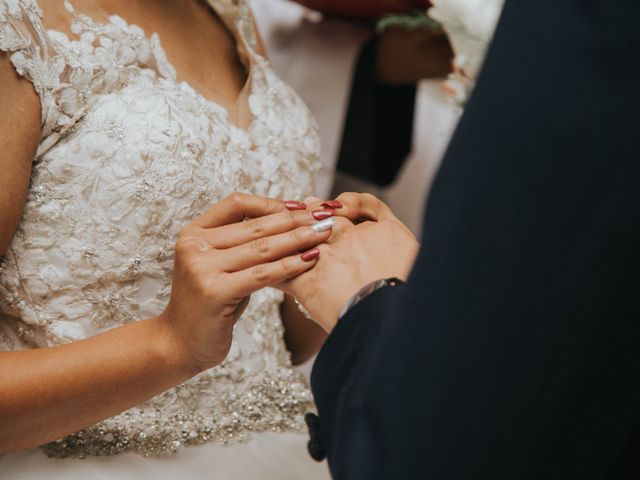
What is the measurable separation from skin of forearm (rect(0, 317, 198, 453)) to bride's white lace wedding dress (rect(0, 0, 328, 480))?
92mm

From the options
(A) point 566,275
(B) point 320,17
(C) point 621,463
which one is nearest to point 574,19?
(A) point 566,275

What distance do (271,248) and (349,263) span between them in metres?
0.09

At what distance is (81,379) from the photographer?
2.47 feet

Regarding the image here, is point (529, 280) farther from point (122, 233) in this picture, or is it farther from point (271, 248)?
point (122, 233)

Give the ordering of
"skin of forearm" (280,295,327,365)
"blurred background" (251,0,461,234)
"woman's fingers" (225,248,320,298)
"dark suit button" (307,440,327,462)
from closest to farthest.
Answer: "dark suit button" (307,440,327,462) < "woman's fingers" (225,248,320,298) < "skin of forearm" (280,295,327,365) < "blurred background" (251,0,461,234)

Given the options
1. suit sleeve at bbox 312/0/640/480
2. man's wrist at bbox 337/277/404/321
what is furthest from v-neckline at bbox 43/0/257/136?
suit sleeve at bbox 312/0/640/480

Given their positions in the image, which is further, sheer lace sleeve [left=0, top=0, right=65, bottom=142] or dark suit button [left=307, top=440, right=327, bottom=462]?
sheer lace sleeve [left=0, top=0, right=65, bottom=142]

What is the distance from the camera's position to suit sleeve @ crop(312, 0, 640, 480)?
0.35 metres

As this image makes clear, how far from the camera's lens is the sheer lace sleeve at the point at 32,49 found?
74cm

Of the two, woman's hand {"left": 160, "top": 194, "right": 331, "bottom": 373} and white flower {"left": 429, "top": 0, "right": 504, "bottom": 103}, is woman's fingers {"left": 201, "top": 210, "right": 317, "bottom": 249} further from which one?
white flower {"left": 429, "top": 0, "right": 504, "bottom": 103}

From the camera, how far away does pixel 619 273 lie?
37cm

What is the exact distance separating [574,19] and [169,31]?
78 centimetres

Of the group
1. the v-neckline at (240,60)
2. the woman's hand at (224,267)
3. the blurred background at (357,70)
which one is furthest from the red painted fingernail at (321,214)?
the blurred background at (357,70)

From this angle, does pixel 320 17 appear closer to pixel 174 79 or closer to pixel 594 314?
pixel 174 79
